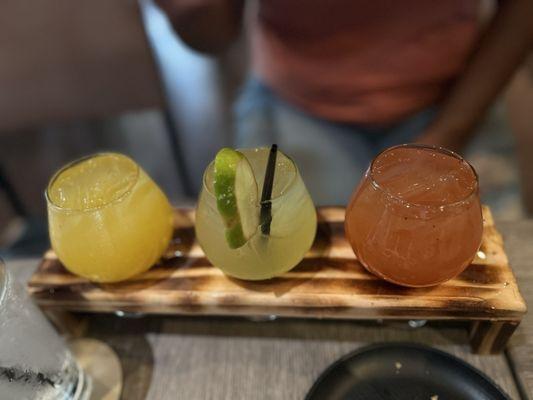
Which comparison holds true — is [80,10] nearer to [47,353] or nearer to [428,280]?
[47,353]

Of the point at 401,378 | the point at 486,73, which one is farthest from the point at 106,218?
the point at 486,73

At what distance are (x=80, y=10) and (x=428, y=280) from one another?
118 centimetres

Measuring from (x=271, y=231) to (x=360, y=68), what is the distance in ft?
2.38

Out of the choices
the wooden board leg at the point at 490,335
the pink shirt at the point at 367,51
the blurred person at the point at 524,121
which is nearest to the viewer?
the wooden board leg at the point at 490,335

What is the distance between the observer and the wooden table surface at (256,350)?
2.34 feet

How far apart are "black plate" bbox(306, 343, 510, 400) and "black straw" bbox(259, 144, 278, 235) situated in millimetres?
228

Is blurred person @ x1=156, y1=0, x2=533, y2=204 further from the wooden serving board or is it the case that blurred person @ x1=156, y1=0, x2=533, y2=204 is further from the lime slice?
the lime slice

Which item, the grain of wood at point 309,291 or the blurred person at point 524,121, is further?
the blurred person at point 524,121

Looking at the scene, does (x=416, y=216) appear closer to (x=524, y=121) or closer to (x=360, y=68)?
(x=360, y=68)

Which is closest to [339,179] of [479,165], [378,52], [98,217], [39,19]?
[378,52]

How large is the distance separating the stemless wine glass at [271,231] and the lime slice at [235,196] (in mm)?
19

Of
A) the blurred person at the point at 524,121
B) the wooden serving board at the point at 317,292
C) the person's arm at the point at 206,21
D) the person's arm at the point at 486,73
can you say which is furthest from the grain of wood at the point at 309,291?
the blurred person at the point at 524,121

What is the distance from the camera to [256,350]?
2.50 feet

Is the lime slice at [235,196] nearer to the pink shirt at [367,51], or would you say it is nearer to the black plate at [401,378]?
the black plate at [401,378]
